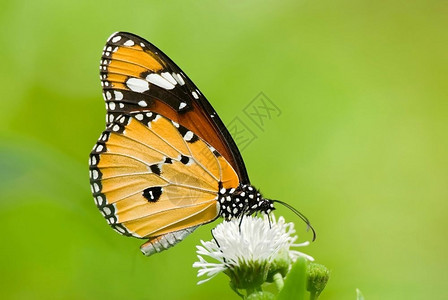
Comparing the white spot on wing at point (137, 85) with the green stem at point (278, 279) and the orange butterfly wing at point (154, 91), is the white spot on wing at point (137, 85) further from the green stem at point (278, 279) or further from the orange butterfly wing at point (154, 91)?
the green stem at point (278, 279)

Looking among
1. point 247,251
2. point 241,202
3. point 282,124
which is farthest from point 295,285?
point 282,124

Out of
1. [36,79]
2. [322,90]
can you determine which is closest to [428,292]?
[322,90]

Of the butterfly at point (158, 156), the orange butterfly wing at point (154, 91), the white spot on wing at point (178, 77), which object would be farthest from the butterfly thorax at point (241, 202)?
the white spot on wing at point (178, 77)

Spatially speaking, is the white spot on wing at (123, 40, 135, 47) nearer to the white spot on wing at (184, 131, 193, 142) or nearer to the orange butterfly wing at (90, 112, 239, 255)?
the orange butterfly wing at (90, 112, 239, 255)

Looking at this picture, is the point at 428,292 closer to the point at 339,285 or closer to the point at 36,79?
the point at 339,285

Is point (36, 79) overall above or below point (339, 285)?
above
